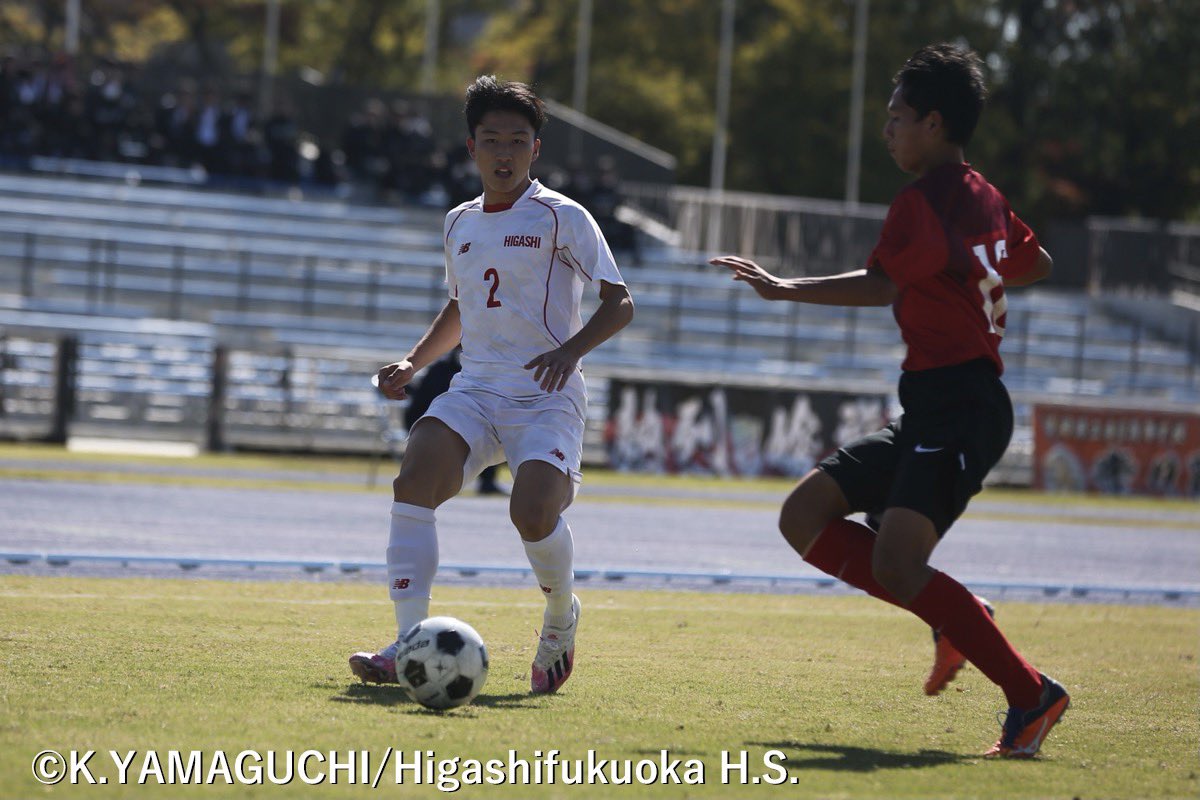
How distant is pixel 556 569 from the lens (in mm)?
6984

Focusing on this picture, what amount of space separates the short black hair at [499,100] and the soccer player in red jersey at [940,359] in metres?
1.20

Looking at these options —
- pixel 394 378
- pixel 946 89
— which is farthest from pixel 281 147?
pixel 946 89

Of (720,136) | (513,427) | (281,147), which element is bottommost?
(513,427)

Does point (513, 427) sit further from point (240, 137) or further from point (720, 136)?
point (720, 136)

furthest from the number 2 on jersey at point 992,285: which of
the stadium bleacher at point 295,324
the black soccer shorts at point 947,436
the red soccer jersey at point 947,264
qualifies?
the stadium bleacher at point 295,324

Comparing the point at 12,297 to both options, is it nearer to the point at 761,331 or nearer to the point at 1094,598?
the point at 761,331

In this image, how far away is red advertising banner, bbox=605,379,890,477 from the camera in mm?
25797

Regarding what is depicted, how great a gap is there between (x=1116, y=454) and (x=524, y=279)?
840 inches

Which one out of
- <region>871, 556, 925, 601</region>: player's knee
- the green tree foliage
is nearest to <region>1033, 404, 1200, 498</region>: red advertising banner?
<region>871, 556, 925, 601</region>: player's knee

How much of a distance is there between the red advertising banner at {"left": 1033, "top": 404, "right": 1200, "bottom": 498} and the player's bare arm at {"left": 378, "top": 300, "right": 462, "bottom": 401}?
20177 millimetres

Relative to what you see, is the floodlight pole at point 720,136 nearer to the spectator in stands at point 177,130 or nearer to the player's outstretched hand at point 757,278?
the spectator in stands at point 177,130

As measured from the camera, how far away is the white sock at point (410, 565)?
6758 millimetres

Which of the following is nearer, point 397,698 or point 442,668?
point 442,668

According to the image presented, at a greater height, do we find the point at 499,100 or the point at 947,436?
the point at 499,100
